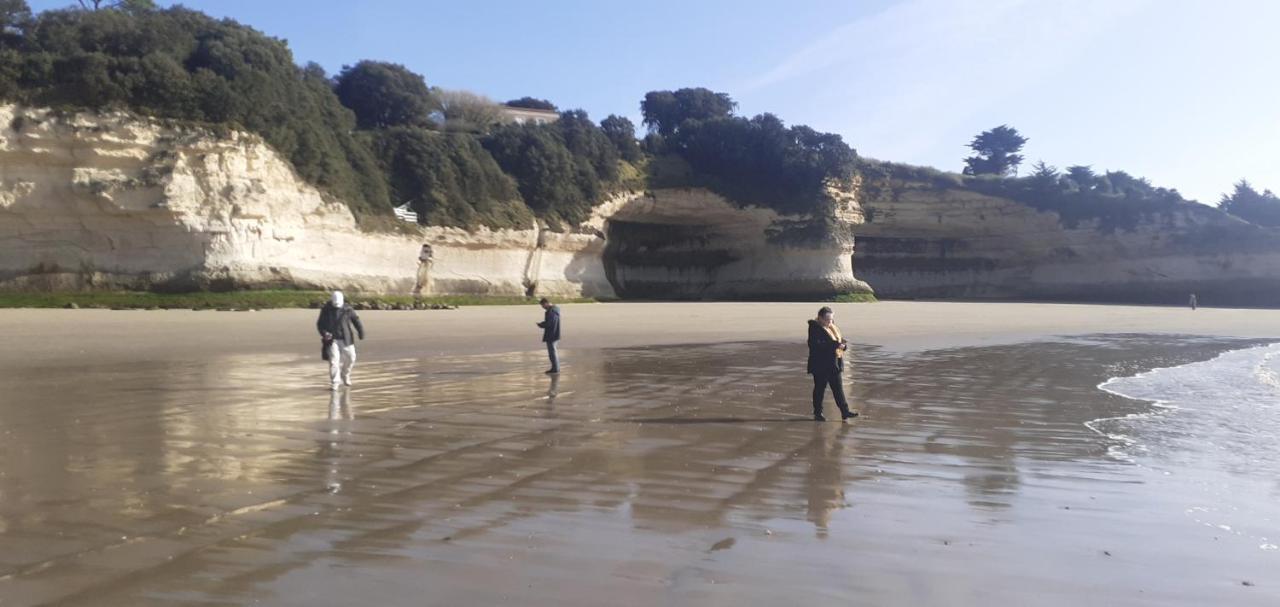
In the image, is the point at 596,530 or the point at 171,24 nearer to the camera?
the point at 596,530

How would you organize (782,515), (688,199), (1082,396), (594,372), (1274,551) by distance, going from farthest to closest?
(688,199) → (594,372) → (1082,396) → (782,515) → (1274,551)

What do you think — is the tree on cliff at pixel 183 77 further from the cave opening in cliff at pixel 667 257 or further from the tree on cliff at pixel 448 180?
the cave opening in cliff at pixel 667 257

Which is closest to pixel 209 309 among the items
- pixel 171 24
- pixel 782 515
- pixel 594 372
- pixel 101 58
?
pixel 101 58

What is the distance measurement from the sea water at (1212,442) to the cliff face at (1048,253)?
159 ft

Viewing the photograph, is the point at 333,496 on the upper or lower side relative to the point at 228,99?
lower

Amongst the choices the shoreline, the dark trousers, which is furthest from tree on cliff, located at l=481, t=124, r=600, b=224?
the dark trousers

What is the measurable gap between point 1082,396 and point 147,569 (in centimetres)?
1190

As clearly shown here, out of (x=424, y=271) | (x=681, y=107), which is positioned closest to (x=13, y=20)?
(x=424, y=271)

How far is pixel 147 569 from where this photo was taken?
4.18 metres

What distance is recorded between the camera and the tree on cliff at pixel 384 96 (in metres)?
52.0

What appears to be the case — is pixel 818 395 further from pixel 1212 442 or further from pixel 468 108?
pixel 468 108

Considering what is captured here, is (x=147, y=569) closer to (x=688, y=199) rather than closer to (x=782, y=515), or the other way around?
(x=782, y=515)

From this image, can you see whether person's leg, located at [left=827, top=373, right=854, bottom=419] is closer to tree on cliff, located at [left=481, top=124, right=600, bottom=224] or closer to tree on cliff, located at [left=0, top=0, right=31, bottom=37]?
tree on cliff, located at [left=0, top=0, right=31, bottom=37]

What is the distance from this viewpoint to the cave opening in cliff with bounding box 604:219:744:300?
55.2 meters
